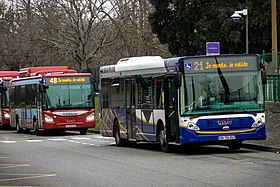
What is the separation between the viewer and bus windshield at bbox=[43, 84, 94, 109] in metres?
35.5

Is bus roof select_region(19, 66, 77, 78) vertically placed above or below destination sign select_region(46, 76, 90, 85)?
above

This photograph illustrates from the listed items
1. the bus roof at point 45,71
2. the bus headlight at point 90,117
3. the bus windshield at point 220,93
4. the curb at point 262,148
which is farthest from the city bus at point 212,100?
the bus roof at point 45,71

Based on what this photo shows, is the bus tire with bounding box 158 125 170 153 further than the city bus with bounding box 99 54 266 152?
Yes

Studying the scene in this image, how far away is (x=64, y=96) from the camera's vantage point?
3547 centimetres

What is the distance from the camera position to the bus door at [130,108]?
79.4 feet

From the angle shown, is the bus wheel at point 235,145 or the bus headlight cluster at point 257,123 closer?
the bus headlight cluster at point 257,123

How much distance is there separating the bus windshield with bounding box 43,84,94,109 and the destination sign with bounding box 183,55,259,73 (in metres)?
15.8

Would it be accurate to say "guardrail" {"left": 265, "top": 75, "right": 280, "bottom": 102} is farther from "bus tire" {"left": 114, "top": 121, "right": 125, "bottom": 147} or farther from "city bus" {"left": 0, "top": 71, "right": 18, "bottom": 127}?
"city bus" {"left": 0, "top": 71, "right": 18, "bottom": 127}

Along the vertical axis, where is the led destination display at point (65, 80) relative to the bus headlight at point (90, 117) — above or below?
above

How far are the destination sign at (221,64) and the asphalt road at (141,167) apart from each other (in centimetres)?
224

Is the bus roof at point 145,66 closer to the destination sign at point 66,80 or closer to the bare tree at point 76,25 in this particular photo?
the destination sign at point 66,80

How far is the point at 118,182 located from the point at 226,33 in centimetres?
3213

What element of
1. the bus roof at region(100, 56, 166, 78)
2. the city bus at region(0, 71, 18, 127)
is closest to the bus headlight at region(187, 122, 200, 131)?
the bus roof at region(100, 56, 166, 78)

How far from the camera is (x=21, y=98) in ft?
133
